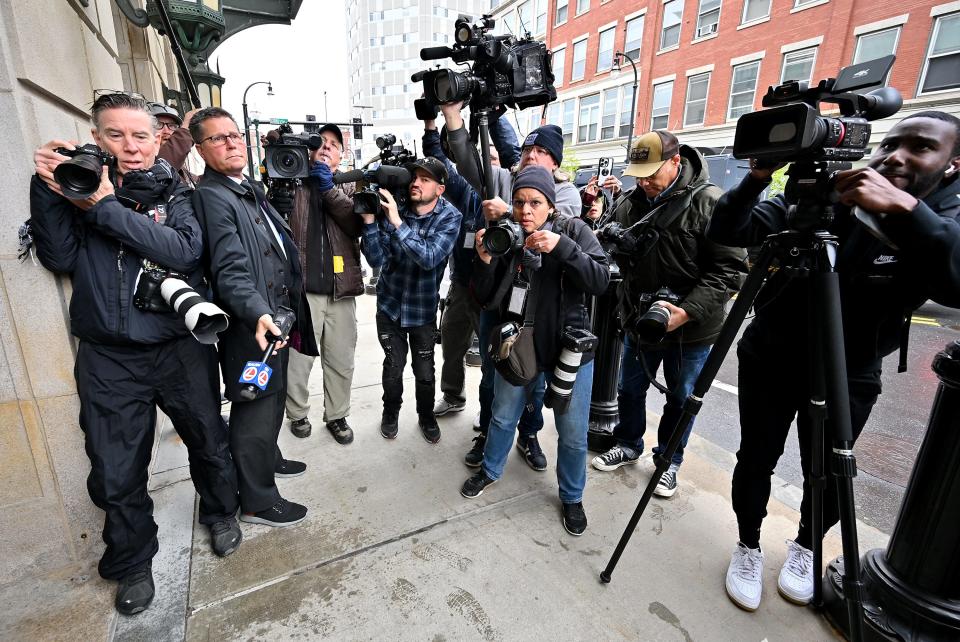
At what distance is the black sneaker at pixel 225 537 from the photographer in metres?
2.30

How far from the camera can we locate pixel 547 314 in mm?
2445

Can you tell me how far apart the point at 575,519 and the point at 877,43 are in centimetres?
2017

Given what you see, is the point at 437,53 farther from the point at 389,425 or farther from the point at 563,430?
the point at 389,425

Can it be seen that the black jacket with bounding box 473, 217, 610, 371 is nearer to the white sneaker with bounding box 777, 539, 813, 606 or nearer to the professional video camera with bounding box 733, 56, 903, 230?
the professional video camera with bounding box 733, 56, 903, 230

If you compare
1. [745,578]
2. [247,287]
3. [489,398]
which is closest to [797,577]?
[745,578]

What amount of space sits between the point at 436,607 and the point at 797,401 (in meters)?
1.86

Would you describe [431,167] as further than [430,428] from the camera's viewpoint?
No

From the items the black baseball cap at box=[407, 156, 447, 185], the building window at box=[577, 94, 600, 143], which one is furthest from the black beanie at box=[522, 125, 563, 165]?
the building window at box=[577, 94, 600, 143]

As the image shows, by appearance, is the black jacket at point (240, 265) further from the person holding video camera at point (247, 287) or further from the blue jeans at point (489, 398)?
the blue jeans at point (489, 398)

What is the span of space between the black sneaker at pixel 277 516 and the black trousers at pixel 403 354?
1.07m

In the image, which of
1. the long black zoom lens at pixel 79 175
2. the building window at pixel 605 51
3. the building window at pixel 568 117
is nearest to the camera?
the long black zoom lens at pixel 79 175

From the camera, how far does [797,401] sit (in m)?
2.04

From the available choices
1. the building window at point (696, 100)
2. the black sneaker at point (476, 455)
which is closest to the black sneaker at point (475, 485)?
the black sneaker at point (476, 455)

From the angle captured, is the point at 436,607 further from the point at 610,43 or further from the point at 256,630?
the point at 610,43
